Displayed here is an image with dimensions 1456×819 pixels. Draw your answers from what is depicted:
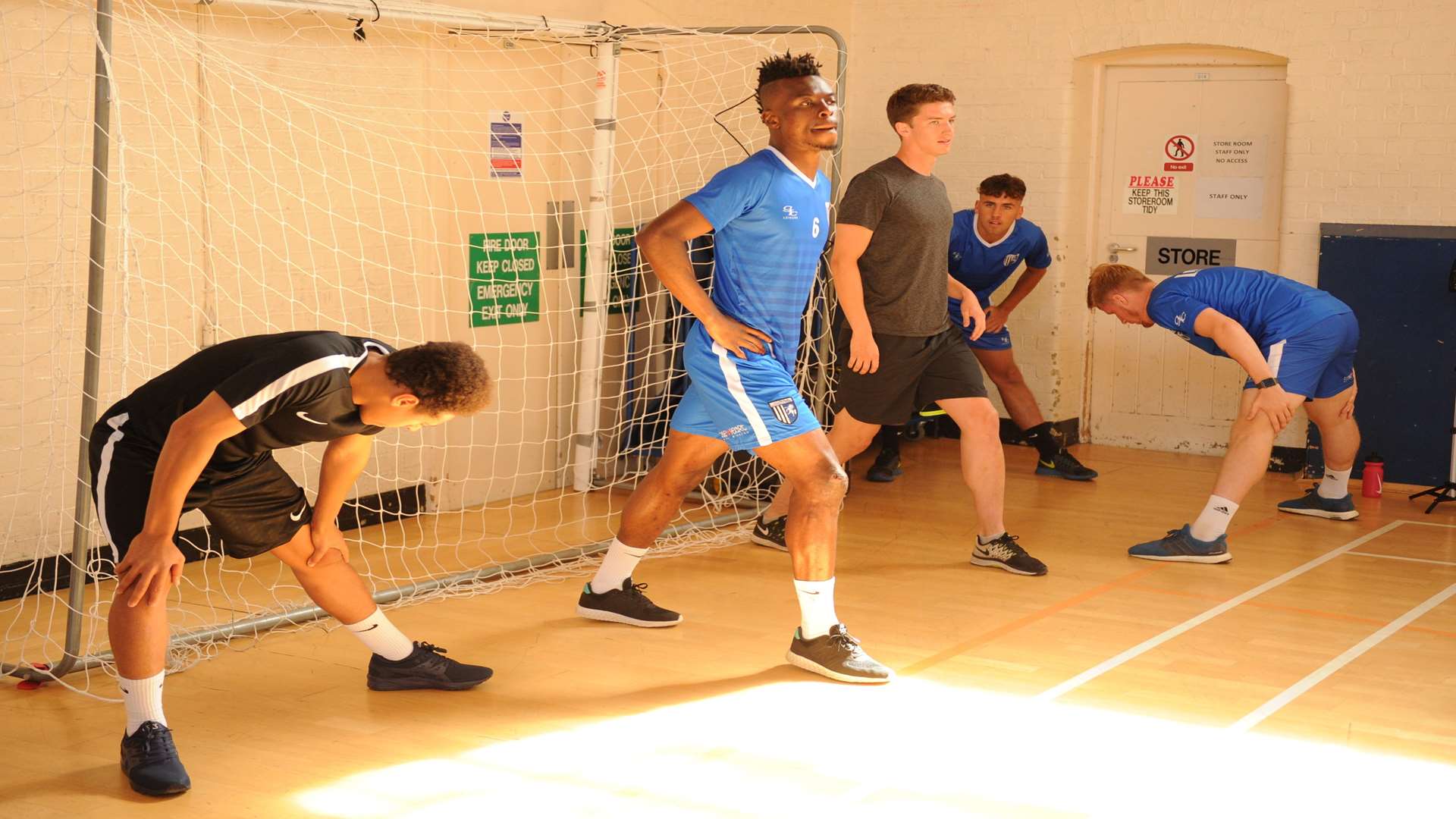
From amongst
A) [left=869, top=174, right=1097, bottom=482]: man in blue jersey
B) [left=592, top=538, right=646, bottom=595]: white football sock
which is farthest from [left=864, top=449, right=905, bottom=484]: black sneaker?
[left=592, top=538, right=646, bottom=595]: white football sock

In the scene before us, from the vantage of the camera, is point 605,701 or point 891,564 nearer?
point 605,701

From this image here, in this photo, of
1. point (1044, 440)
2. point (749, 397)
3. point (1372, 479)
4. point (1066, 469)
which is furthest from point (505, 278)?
point (1372, 479)

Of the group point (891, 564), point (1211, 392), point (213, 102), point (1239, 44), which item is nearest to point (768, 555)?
point (891, 564)

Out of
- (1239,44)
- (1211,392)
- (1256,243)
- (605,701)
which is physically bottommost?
(605,701)

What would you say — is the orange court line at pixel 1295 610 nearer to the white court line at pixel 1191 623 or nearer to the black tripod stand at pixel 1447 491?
the white court line at pixel 1191 623

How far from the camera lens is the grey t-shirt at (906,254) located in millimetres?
5402

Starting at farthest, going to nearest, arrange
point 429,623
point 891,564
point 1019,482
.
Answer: point 1019,482 < point 891,564 < point 429,623

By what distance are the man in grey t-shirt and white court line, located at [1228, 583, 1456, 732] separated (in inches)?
48.9

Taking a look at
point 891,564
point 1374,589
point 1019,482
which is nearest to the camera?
point 1374,589

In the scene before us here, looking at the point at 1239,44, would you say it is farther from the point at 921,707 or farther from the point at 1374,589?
the point at 921,707

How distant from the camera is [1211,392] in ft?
28.3

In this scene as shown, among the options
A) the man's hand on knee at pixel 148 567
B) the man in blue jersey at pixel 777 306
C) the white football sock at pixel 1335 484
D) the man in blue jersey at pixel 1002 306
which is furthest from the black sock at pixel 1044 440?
the man's hand on knee at pixel 148 567

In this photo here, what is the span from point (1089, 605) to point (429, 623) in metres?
2.26

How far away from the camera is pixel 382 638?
4.09 m
